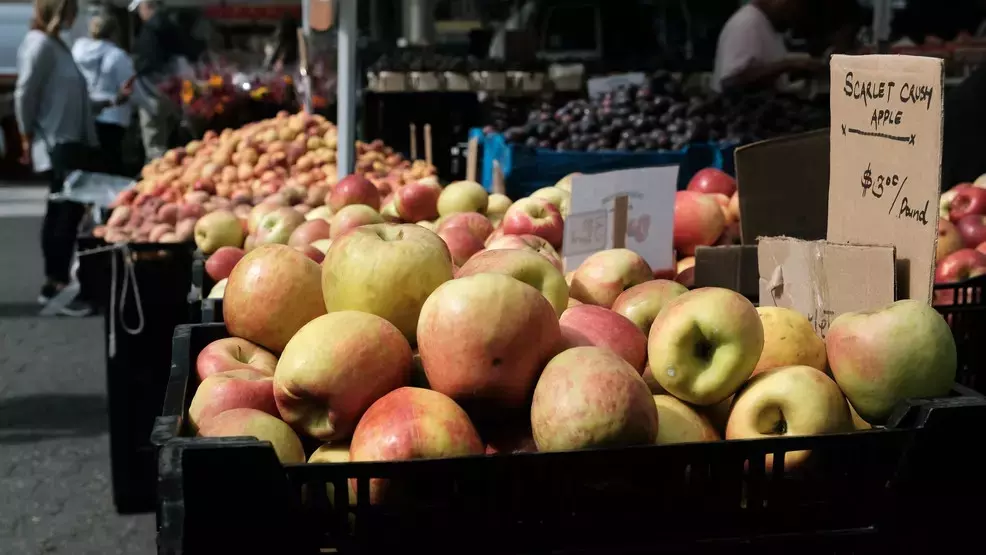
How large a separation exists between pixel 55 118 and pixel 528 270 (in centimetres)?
553

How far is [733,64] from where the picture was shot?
241 inches

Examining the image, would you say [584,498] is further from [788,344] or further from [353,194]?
[353,194]

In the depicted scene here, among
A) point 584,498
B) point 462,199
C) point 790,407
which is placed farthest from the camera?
point 462,199

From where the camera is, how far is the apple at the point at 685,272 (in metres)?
2.61

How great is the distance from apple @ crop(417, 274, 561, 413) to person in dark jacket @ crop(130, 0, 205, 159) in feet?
26.4

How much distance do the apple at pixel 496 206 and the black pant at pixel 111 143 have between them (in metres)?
5.25

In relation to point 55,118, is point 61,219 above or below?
below

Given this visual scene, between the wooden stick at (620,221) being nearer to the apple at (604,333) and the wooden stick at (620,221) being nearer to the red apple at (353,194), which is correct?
the apple at (604,333)

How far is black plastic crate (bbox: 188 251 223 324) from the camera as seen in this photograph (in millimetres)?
2127

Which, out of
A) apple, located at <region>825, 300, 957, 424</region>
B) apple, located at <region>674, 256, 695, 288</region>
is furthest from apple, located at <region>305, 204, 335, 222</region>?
apple, located at <region>825, 300, 957, 424</region>

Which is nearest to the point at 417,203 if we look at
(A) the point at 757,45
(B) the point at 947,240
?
(B) the point at 947,240

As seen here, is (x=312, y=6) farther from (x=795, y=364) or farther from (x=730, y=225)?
(x=795, y=364)

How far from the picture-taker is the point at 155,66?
9.80m

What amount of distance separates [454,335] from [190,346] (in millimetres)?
557
